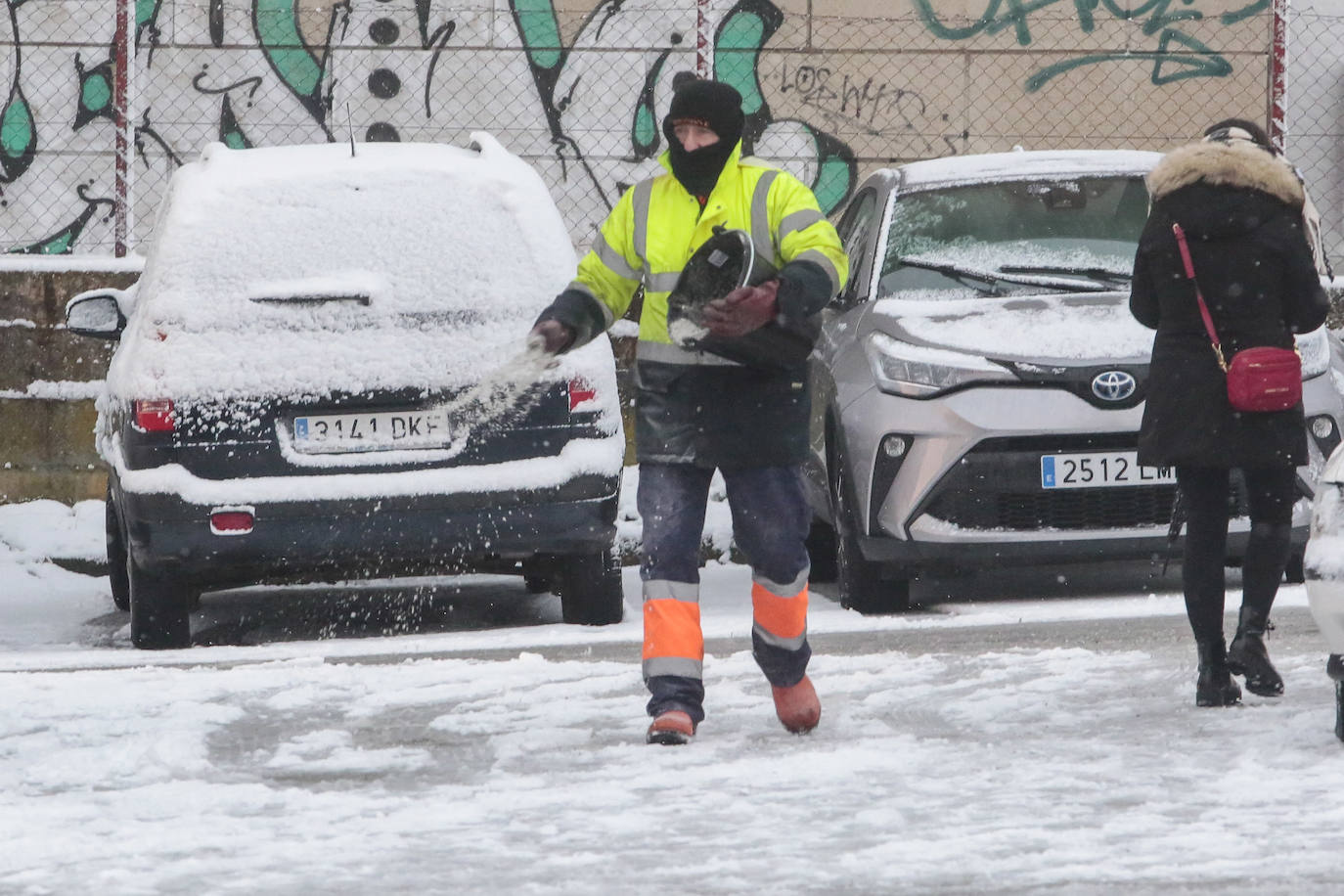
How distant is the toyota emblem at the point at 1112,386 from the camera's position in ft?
27.3

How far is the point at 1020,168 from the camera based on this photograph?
935 cm

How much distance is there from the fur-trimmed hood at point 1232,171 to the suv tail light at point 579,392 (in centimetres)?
237

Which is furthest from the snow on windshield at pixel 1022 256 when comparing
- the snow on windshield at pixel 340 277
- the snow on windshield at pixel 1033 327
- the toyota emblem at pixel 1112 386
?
the snow on windshield at pixel 340 277

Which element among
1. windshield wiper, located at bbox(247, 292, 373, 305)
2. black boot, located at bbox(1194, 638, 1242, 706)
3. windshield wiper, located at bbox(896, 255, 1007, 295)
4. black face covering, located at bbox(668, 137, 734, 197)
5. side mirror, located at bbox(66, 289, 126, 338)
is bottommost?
black boot, located at bbox(1194, 638, 1242, 706)

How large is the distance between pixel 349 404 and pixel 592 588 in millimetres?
1121

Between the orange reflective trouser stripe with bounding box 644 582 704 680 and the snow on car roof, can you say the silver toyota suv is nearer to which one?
the snow on car roof

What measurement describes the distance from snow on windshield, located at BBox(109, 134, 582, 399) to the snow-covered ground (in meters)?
0.93

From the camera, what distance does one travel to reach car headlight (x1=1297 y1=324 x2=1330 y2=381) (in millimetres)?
8523

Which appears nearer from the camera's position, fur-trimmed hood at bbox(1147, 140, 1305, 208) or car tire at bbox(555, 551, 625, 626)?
fur-trimmed hood at bbox(1147, 140, 1305, 208)

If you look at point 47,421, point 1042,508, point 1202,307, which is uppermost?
point 1202,307

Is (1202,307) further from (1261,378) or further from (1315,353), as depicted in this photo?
(1315,353)

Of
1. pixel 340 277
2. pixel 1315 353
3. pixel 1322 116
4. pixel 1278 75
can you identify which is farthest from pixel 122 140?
pixel 1322 116

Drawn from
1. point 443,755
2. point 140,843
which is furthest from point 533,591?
point 140,843

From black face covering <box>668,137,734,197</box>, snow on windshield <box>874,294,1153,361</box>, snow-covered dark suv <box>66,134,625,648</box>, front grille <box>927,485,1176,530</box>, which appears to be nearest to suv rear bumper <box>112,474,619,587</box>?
snow-covered dark suv <box>66,134,625,648</box>
